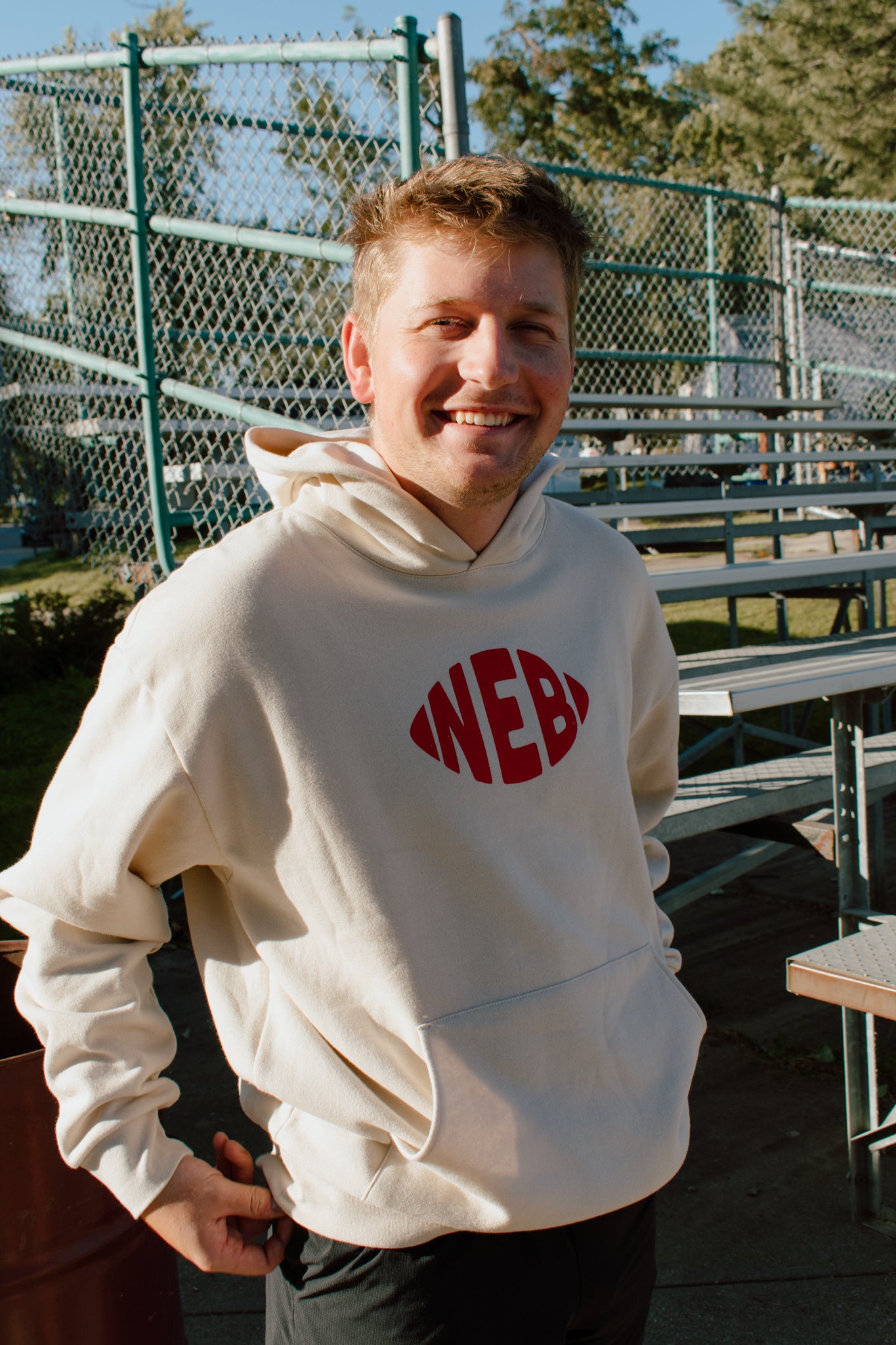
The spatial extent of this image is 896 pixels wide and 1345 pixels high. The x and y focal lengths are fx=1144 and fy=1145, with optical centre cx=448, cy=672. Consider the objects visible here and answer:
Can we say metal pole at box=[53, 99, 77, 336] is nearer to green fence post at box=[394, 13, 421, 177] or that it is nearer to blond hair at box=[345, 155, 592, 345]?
green fence post at box=[394, 13, 421, 177]

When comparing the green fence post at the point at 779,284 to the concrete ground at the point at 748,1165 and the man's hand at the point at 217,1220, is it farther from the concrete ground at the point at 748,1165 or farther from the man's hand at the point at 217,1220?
the man's hand at the point at 217,1220

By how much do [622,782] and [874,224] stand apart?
9.60 m

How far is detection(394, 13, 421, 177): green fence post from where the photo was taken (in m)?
3.27

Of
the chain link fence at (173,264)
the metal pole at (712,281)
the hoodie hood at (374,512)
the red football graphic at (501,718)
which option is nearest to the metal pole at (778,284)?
the metal pole at (712,281)

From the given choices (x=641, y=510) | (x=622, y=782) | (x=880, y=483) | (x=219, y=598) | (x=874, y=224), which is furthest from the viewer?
(x=874, y=224)

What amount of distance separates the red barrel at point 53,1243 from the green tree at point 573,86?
33.6 meters

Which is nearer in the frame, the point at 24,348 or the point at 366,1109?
the point at 366,1109

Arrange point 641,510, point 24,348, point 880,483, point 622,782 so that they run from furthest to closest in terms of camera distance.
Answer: point 880,483
point 641,510
point 24,348
point 622,782

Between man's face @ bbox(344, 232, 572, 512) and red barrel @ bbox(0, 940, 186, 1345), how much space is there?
49.5 inches

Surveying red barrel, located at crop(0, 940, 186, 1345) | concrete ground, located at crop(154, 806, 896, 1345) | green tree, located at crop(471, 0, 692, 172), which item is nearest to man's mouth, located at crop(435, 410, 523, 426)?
concrete ground, located at crop(154, 806, 896, 1345)

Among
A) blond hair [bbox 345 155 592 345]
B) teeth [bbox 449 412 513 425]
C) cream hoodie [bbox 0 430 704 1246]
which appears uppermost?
blond hair [bbox 345 155 592 345]

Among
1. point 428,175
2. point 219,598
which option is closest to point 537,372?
point 428,175

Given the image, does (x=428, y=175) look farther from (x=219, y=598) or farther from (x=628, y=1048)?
(x=628, y=1048)

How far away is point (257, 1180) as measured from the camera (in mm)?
1443
